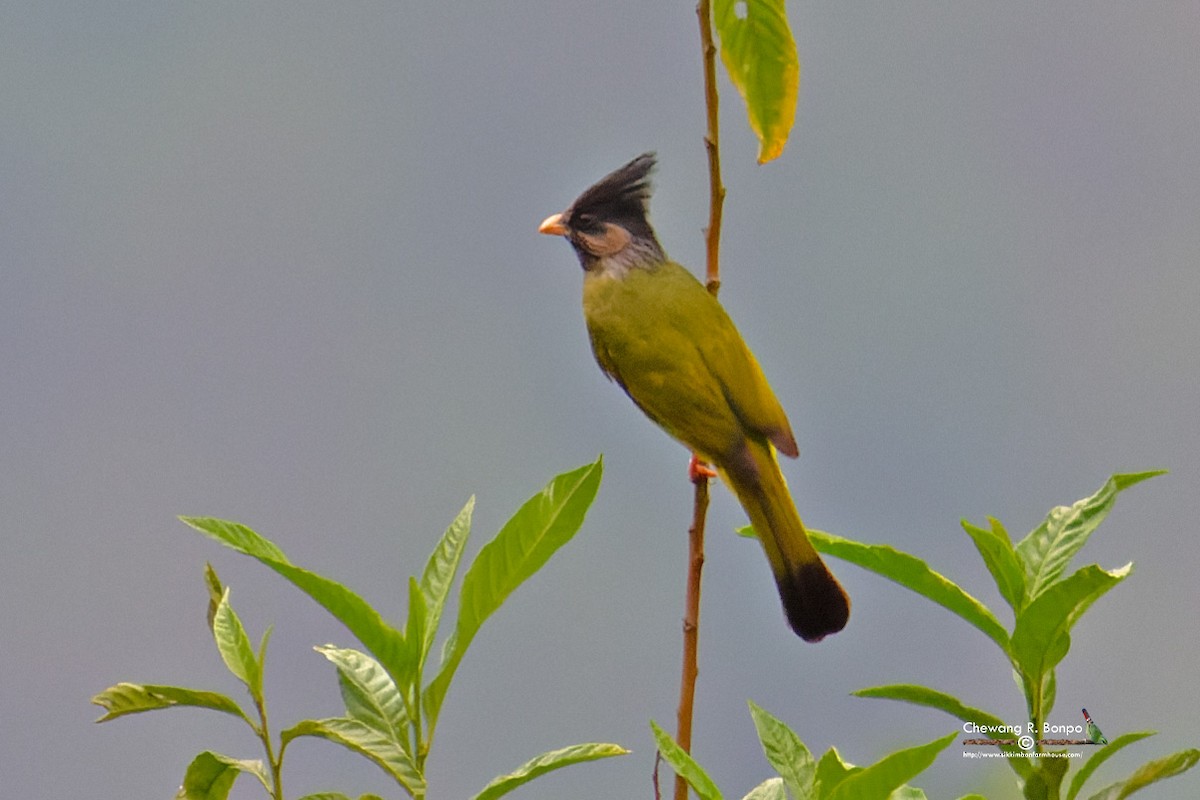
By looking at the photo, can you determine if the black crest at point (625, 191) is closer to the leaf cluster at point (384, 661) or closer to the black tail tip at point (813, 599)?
the black tail tip at point (813, 599)

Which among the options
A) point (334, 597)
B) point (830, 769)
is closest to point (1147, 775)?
point (830, 769)

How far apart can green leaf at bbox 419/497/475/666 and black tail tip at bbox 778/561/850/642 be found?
17.0 inches

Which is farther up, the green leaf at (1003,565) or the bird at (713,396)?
the bird at (713,396)

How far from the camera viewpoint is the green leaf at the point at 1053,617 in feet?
3.57

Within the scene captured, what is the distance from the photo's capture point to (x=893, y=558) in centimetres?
117

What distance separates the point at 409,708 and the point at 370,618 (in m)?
0.10

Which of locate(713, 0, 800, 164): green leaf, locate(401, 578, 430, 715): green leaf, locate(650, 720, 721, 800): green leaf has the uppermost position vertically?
locate(713, 0, 800, 164): green leaf

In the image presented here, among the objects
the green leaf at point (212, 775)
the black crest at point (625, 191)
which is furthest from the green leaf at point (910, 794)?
the black crest at point (625, 191)

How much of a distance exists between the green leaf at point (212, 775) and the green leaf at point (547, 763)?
21cm

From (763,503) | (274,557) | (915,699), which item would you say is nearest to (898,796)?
(915,699)

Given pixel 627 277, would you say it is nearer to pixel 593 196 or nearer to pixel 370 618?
pixel 593 196

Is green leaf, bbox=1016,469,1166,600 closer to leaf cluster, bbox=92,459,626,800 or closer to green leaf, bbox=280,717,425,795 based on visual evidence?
leaf cluster, bbox=92,459,626,800

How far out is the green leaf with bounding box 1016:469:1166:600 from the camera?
1.20 metres

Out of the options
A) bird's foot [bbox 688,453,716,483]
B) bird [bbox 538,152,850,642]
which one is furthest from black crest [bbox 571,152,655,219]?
bird's foot [bbox 688,453,716,483]
